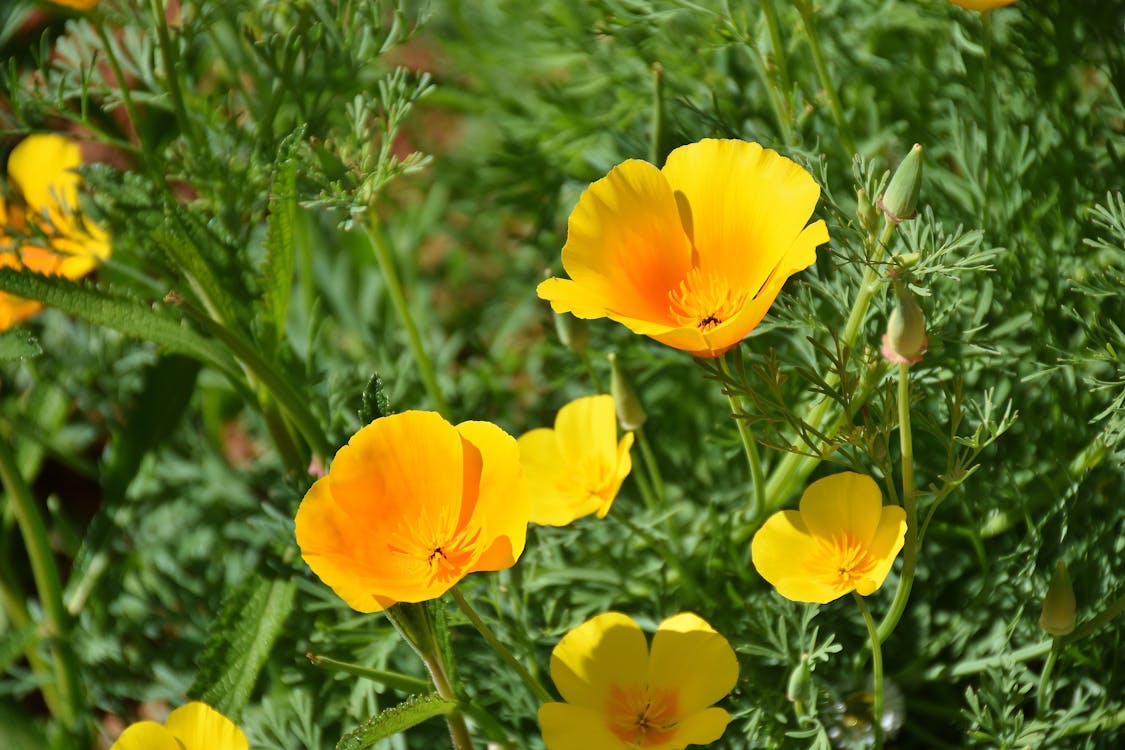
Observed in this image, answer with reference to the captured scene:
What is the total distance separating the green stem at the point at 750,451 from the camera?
3.28 feet

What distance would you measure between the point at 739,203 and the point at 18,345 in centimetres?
71

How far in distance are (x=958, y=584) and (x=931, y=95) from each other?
0.68 m

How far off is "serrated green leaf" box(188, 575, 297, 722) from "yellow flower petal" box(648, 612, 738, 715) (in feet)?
1.33

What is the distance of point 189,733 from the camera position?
104 centimetres

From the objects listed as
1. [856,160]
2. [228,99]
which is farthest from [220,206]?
[856,160]

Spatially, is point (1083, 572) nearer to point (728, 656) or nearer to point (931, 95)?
point (728, 656)

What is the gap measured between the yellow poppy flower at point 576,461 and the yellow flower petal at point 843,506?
197 millimetres

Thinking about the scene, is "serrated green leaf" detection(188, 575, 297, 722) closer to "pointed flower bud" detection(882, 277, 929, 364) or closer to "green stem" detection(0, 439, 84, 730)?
"green stem" detection(0, 439, 84, 730)

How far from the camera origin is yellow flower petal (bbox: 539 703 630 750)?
3.22ft

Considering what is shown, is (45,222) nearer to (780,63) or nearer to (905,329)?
(780,63)

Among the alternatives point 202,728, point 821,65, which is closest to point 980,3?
point 821,65

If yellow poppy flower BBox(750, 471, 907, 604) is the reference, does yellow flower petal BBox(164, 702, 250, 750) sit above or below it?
below

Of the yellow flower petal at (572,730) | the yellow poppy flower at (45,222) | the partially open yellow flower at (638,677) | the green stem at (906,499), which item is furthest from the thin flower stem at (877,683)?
the yellow poppy flower at (45,222)

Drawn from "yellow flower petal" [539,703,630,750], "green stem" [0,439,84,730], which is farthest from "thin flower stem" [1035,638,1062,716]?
"green stem" [0,439,84,730]
